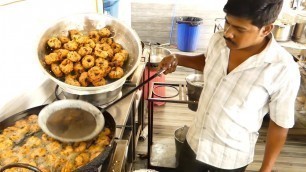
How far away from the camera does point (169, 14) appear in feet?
17.0

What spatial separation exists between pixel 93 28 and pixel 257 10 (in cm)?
96

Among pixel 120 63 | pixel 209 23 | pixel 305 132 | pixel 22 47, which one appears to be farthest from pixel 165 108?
pixel 209 23

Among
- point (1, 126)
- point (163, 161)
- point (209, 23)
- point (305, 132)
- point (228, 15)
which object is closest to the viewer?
point (228, 15)

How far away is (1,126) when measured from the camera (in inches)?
42.9

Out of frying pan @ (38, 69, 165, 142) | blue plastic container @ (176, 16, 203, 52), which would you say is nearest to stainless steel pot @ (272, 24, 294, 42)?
blue plastic container @ (176, 16, 203, 52)

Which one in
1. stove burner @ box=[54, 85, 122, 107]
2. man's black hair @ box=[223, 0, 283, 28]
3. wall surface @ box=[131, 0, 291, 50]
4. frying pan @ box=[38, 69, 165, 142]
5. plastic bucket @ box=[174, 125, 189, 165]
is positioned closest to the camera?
man's black hair @ box=[223, 0, 283, 28]

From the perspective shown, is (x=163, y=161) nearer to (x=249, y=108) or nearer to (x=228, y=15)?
(x=249, y=108)

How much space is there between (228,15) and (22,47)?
1.07 metres

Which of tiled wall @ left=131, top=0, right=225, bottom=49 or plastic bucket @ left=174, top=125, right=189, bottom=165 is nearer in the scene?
plastic bucket @ left=174, top=125, right=189, bottom=165

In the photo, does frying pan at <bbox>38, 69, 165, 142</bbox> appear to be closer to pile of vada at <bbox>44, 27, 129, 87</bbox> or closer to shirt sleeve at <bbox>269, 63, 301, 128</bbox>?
pile of vada at <bbox>44, 27, 129, 87</bbox>

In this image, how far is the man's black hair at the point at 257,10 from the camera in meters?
0.89

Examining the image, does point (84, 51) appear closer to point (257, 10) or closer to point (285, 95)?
point (257, 10)

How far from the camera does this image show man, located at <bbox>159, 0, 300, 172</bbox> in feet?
3.14

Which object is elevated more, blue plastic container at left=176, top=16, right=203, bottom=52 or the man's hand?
the man's hand
